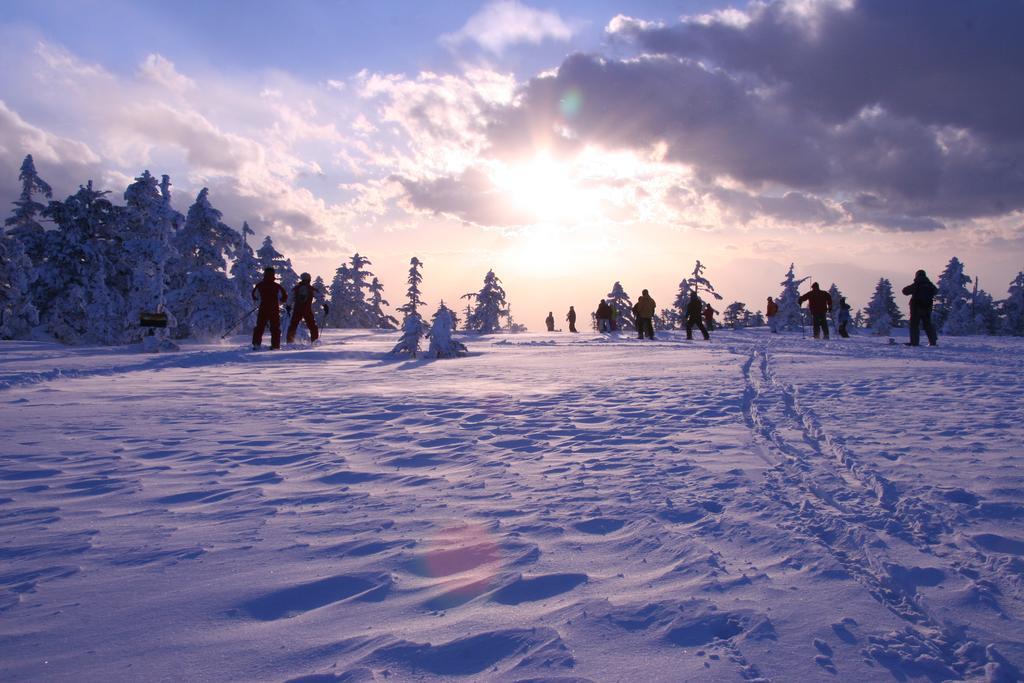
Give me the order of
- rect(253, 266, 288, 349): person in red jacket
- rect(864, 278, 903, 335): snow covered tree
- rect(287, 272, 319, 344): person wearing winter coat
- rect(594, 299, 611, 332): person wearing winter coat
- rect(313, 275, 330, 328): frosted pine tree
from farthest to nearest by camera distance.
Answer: rect(864, 278, 903, 335): snow covered tree → rect(313, 275, 330, 328): frosted pine tree → rect(594, 299, 611, 332): person wearing winter coat → rect(287, 272, 319, 344): person wearing winter coat → rect(253, 266, 288, 349): person in red jacket

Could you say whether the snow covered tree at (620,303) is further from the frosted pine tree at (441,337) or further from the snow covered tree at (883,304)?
the frosted pine tree at (441,337)

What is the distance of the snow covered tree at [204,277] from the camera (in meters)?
21.8

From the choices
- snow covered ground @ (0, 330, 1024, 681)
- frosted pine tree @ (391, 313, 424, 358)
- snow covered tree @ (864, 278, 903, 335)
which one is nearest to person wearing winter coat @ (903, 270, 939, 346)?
snow covered ground @ (0, 330, 1024, 681)

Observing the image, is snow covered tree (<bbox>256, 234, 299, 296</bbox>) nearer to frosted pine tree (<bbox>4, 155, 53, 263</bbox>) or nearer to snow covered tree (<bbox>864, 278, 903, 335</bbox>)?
frosted pine tree (<bbox>4, 155, 53, 263</bbox>)

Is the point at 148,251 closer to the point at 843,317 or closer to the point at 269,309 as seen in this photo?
the point at 269,309

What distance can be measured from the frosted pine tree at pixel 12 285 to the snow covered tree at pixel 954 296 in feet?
208

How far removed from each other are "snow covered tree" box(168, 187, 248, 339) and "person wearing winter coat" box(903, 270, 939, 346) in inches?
946

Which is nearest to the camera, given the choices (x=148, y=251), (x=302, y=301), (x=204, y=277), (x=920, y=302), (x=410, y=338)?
(x=410, y=338)

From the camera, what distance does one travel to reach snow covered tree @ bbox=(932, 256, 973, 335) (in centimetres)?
4784

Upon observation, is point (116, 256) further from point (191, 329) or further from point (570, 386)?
point (570, 386)

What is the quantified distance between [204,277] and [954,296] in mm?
58684

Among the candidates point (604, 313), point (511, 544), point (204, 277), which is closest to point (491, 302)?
point (604, 313)

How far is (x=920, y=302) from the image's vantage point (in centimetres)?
1697

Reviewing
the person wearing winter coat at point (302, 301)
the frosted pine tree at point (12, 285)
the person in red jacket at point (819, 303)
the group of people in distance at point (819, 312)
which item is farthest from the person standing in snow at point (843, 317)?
the frosted pine tree at point (12, 285)
